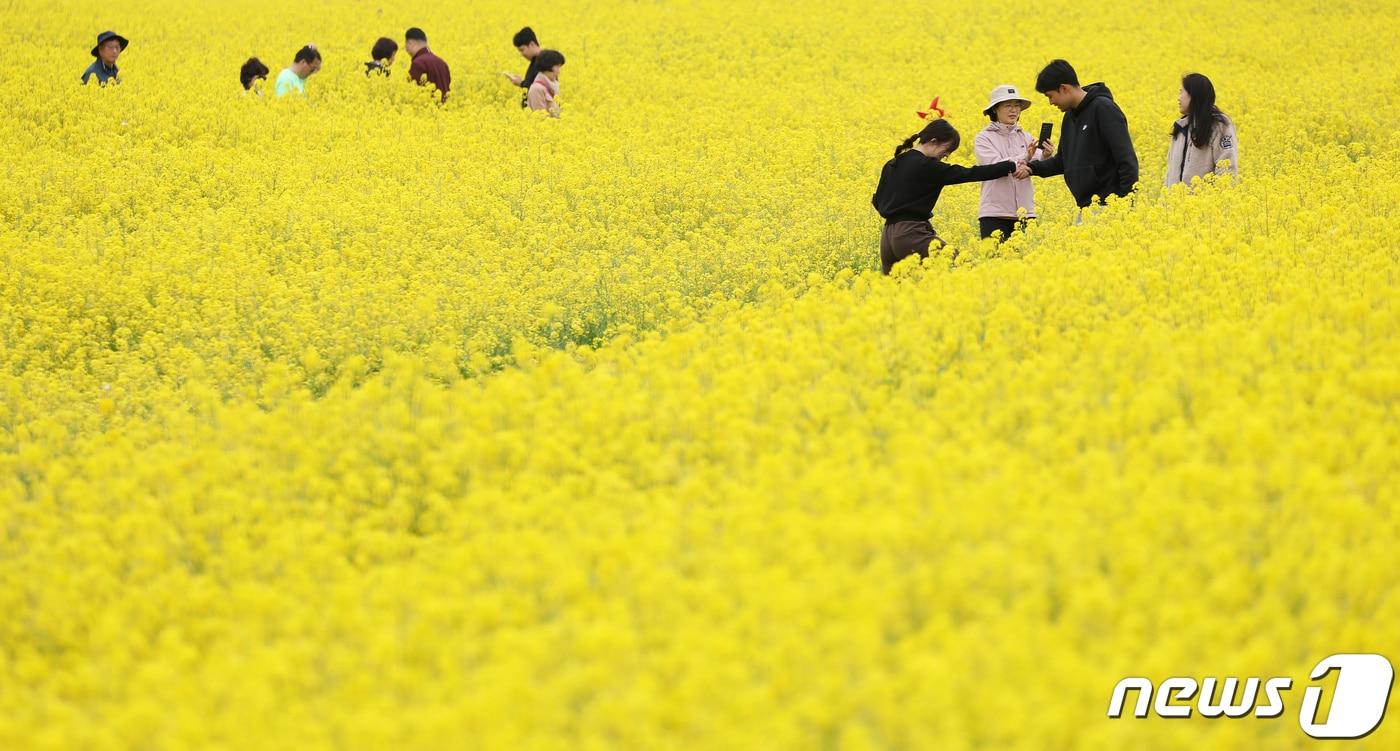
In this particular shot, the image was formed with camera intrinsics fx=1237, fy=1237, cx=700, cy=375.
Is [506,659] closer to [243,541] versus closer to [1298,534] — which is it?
[243,541]

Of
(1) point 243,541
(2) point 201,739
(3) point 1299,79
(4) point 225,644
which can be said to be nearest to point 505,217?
(1) point 243,541

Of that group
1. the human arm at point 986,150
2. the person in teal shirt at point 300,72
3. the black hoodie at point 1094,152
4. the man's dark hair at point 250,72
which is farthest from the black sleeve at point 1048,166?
the man's dark hair at point 250,72

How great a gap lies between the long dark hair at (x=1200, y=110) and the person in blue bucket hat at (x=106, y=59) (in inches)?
512

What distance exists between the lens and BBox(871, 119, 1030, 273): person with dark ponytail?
346 inches

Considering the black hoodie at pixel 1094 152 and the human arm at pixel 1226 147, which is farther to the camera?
the human arm at pixel 1226 147

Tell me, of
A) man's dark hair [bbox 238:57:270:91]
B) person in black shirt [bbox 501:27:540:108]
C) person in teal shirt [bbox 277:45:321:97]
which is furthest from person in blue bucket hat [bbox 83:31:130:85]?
person in black shirt [bbox 501:27:540:108]

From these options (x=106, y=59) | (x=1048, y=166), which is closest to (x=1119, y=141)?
(x=1048, y=166)

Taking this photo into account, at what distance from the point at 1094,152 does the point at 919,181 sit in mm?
1511

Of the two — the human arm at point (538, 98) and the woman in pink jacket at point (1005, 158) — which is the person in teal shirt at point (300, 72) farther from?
the woman in pink jacket at point (1005, 158)

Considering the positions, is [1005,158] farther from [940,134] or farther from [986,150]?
[940,134]

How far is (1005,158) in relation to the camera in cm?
968

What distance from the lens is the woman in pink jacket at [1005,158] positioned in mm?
9570

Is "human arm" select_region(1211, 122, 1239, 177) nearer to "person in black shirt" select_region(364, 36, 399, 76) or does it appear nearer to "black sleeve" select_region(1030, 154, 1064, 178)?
"black sleeve" select_region(1030, 154, 1064, 178)

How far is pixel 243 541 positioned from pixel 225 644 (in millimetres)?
818
